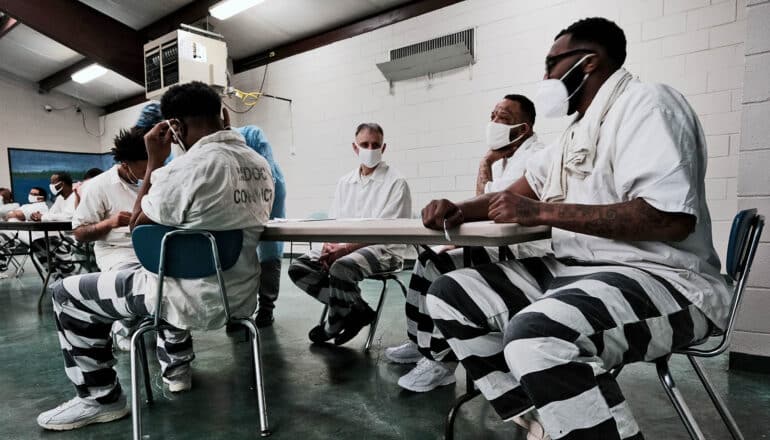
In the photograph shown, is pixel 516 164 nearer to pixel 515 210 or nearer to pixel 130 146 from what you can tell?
pixel 515 210

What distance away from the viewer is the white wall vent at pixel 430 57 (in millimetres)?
4551

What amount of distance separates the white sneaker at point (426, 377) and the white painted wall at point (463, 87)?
2646 millimetres

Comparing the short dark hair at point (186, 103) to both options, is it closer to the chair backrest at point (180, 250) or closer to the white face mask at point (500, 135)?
the chair backrest at point (180, 250)

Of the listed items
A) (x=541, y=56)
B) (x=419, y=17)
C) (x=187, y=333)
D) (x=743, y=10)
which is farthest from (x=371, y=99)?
(x=187, y=333)

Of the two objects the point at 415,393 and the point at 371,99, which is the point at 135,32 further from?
the point at 415,393

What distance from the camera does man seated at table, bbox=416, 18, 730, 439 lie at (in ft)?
2.86

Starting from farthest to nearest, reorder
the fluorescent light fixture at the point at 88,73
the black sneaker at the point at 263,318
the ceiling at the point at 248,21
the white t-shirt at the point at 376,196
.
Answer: the fluorescent light fixture at the point at 88,73
the ceiling at the point at 248,21
the black sneaker at the point at 263,318
the white t-shirt at the point at 376,196

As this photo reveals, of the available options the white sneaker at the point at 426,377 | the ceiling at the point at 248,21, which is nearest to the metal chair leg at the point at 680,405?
the white sneaker at the point at 426,377

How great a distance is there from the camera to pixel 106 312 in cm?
154

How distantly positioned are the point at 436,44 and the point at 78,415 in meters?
4.32

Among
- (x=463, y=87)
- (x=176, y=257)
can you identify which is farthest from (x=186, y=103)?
(x=463, y=87)

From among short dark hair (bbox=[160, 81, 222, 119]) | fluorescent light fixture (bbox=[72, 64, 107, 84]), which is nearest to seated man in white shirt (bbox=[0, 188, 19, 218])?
fluorescent light fixture (bbox=[72, 64, 107, 84])

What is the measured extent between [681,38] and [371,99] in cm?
306

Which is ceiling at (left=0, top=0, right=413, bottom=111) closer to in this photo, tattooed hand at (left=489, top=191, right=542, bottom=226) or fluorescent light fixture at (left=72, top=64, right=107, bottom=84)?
fluorescent light fixture at (left=72, top=64, right=107, bottom=84)
